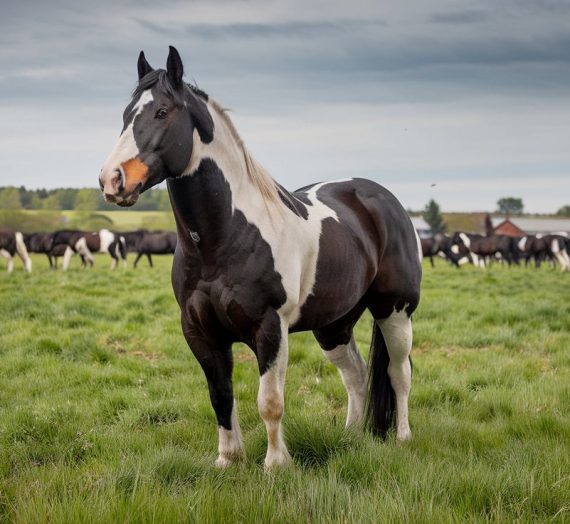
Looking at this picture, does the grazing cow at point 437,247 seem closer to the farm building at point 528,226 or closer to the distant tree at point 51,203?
the distant tree at point 51,203

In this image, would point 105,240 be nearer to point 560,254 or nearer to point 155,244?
point 155,244

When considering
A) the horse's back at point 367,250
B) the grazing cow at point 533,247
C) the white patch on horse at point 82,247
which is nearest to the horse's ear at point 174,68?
the horse's back at point 367,250

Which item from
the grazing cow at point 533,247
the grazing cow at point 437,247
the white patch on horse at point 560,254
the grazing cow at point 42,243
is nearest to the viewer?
the grazing cow at point 42,243

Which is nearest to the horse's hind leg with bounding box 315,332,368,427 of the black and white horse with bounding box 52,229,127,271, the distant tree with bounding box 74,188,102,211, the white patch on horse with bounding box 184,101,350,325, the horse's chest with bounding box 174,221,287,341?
the white patch on horse with bounding box 184,101,350,325

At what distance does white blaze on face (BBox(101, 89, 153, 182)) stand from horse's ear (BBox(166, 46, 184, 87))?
0.14m

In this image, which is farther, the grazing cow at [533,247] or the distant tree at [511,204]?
the distant tree at [511,204]

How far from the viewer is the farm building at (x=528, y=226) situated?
8006 centimetres

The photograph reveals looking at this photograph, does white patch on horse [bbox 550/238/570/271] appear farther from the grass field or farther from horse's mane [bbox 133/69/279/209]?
horse's mane [bbox 133/69/279/209]

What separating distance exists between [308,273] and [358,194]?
3.66 ft

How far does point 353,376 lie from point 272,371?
1499mm

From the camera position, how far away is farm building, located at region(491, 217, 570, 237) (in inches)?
3152

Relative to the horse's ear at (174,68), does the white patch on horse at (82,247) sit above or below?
below

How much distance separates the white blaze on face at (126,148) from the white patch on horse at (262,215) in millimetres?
317

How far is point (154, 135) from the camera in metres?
3.20
